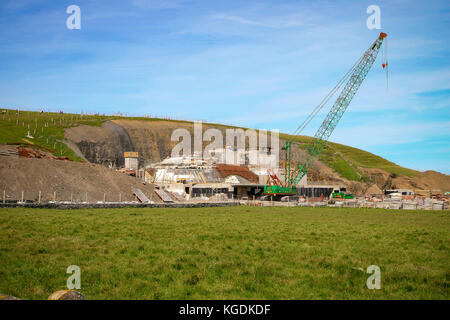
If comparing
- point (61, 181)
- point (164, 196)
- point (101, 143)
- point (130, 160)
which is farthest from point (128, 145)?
point (61, 181)

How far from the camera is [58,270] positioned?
12.4m

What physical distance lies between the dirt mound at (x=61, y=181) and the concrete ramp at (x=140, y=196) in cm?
78

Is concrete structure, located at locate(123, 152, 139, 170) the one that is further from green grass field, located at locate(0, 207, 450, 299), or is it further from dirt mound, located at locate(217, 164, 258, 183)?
green grass field, located at locate(0, 207, 450, 299)

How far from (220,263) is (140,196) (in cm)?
4523

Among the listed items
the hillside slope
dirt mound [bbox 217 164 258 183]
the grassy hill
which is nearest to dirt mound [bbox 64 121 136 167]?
the hillside slope

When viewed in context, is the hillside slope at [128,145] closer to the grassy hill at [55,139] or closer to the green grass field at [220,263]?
the grassy hill at [55,139]

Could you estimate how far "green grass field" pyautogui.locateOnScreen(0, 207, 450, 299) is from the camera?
1069 cm

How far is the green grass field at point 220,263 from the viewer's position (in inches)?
421

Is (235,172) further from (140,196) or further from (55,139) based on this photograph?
(140,196)

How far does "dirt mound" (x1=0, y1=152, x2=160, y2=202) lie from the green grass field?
27.2m

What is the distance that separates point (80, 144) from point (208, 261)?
113758 mm

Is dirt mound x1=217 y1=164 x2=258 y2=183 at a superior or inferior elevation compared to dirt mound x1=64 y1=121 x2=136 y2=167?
inferior
